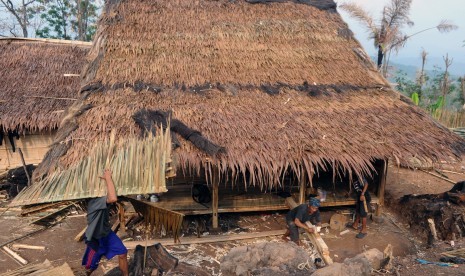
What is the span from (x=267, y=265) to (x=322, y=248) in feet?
3.28

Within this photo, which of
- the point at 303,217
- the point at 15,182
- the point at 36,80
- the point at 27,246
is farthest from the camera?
the point at 36,80

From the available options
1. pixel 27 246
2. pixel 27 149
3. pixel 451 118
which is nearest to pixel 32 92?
pixel 27 149

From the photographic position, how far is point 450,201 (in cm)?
719

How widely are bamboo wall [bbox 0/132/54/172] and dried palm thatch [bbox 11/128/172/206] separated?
5972mm

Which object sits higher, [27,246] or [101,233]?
[101,233]

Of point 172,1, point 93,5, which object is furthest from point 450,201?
point 93,5

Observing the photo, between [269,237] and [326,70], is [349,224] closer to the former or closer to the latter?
[269,237]

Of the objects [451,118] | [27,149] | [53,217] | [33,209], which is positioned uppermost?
[451,118]

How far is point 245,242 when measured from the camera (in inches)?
263

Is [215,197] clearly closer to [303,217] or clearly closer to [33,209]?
[303,217]

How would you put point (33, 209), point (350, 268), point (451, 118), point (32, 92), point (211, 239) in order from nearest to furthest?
point (350, 268), point (211, 239), point (33, 209), point (32, 92), point (451, 118)

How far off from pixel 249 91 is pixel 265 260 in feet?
12.2

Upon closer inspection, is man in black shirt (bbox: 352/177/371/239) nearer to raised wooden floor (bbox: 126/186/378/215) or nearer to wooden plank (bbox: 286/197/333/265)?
raised wooden floor (bbox: 126/186/378/215)

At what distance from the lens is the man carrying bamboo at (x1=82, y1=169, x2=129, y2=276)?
426 cm
